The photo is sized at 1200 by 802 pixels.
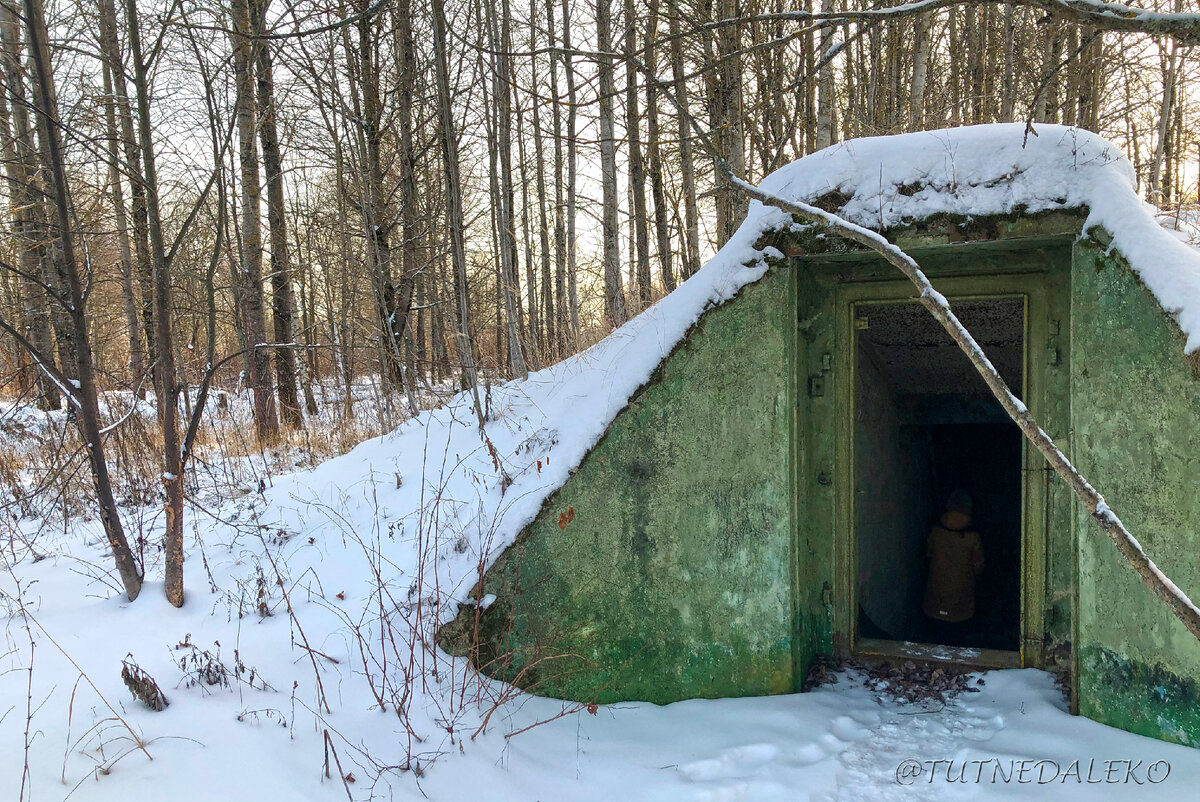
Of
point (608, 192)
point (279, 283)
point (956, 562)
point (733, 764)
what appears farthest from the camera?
point (279, 283)

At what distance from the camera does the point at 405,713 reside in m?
3.35

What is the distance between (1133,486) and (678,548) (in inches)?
85.9

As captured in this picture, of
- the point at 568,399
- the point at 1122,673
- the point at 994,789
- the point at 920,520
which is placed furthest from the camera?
the point at 920,520

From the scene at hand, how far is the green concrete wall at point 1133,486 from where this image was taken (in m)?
3.12

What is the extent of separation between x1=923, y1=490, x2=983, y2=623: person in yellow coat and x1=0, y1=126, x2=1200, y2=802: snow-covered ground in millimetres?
2865

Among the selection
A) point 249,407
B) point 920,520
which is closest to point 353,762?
point 920,520

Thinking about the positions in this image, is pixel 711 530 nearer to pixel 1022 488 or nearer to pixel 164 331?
pixel 1022 488

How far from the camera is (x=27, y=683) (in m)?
3.26

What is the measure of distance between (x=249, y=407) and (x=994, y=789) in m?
12.8

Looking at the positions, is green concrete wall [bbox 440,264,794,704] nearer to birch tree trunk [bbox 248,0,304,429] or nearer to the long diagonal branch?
the long diagonal branch

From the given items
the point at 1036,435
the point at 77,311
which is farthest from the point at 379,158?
the point at 1036,435

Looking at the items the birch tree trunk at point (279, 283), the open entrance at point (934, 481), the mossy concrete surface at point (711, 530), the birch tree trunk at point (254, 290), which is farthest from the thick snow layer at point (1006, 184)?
the birch tree trunk at point (279, 283)

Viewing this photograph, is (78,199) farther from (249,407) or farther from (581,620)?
(581,620)

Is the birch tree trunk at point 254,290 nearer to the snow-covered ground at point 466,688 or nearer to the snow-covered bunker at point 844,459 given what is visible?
the snow-covered ground at point 466,688
